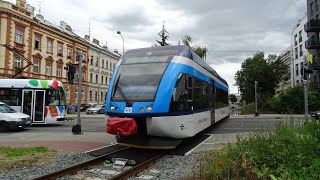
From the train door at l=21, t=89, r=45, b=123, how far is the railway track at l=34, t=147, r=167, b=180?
1173cm

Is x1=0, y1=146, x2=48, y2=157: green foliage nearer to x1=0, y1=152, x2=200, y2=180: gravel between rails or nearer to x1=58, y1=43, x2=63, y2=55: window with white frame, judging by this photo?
x1=0, y1=152, x2=200, y2=180: gravel between rails

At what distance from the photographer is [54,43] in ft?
162

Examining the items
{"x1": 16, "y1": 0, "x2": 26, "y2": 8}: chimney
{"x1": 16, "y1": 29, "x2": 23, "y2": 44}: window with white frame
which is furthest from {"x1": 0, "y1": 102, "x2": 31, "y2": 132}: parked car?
{"x1": 16, "y1": 0, "x2": 26, "y2": 8}: chimney

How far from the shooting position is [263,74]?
5597cm

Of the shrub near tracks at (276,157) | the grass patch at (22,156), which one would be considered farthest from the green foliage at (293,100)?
the shrub near tracks at (276,157)

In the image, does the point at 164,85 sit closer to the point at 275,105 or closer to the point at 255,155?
the point at 255,155

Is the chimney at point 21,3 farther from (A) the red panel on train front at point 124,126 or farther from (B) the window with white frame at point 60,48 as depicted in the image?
(A) the red panel on train front at point 124,126

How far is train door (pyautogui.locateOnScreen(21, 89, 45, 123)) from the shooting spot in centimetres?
2033

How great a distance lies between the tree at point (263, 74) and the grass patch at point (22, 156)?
159 ft

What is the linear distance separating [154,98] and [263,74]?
165 ft

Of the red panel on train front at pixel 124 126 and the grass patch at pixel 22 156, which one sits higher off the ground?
the red panel on train front at pixel 124 126

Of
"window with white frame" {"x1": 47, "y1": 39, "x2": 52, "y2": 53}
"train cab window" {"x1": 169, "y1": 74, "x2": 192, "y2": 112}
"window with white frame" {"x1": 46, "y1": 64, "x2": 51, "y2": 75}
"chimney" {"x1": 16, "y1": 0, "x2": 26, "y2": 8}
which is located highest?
"chimney" {"x1": 16, "y1": 0, "x2": 26, "y2": 8}

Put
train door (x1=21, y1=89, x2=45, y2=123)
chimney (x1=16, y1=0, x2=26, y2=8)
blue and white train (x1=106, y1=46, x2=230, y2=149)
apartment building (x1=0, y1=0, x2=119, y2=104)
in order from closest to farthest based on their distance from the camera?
blue and white train (x1=106, y1=46, x2=230, y2=149), train door (x1=21, y1=89, x2=45, y2=123), apartment building (x1=0, y1=0, x2=119, y2=104), chimney (x1=16, y1=0, x2=26, y2=8)

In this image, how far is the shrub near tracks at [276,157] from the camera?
5.18 metres
